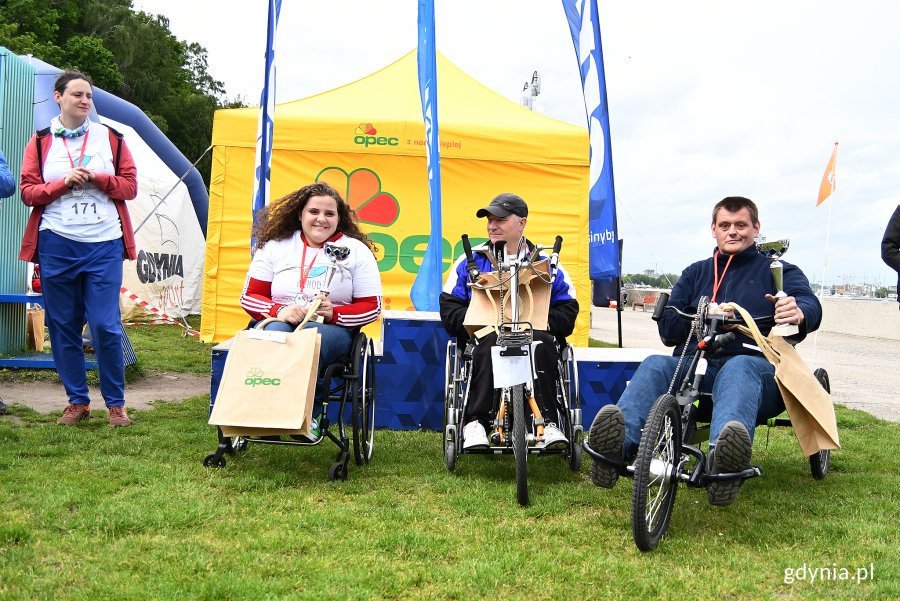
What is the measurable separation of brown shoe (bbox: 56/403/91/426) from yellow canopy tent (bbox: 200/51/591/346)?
352cm

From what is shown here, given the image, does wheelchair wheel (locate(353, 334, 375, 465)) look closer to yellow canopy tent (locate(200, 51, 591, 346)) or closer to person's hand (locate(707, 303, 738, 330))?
person's hand (locate(707, 303, 738, 330))

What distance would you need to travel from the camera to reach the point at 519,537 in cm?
300

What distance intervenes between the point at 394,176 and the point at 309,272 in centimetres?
441

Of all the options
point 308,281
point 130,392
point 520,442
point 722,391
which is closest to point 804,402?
point 722,391

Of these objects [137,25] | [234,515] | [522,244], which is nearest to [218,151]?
[522,244]

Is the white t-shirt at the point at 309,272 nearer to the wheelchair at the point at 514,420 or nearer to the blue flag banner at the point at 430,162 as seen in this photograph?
the wheelchair at the point at 514,420

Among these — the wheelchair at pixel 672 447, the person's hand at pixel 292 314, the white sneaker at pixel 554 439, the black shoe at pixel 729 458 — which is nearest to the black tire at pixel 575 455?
the white sneaker at pixel 554 439

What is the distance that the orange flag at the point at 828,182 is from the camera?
478 inches

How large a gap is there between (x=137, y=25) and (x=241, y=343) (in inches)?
1431

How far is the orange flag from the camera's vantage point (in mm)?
A: 12133

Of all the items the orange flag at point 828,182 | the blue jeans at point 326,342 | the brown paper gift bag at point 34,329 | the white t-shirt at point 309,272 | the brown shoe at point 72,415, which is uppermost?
the orange flag at point 828,182

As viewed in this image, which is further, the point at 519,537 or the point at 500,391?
the point at 500,391

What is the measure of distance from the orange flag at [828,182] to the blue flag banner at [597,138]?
754 centimetres

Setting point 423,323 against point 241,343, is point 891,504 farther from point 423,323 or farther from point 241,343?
point 241,343
